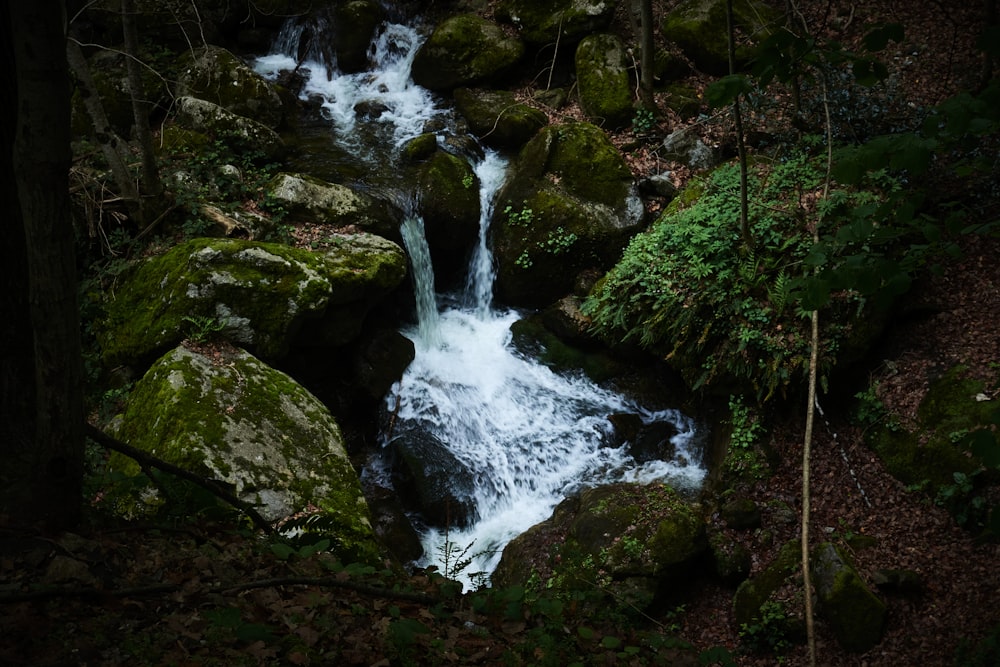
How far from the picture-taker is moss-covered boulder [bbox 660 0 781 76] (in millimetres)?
10719

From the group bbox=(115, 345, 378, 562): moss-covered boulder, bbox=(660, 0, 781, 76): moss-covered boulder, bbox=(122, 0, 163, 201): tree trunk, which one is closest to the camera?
bbox=(115, 345, 378, 562): moss-covered boulder

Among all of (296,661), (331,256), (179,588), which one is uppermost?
(331,256)

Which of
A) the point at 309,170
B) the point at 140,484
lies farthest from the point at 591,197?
the point at 140,484

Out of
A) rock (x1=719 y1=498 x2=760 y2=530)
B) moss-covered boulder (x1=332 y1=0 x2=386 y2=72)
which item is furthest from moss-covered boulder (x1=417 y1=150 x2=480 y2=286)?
rock (x1=719 y1=498 x2=760 y2=530)

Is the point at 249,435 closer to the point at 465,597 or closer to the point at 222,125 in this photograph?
the point at 465,597

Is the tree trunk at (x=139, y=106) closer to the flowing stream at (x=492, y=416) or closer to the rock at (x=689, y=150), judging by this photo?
the flowing stream at (x=492, y=416)

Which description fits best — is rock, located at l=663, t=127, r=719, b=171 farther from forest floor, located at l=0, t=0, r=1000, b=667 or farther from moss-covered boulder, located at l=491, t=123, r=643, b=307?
forest floor, located at l=0, t=0, r=1000, b=667

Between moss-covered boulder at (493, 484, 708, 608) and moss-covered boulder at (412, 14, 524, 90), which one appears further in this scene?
moss-covered boulder at (412, 14, 524, 90)

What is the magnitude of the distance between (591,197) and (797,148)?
2900 millimetres

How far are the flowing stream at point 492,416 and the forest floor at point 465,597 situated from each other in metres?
1.67

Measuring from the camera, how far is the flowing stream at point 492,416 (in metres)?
7.09

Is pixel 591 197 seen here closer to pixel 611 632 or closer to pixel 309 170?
pixel 309 170

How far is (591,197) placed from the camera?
937 centimetres

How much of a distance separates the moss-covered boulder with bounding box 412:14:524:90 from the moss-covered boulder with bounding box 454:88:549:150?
0.45m
